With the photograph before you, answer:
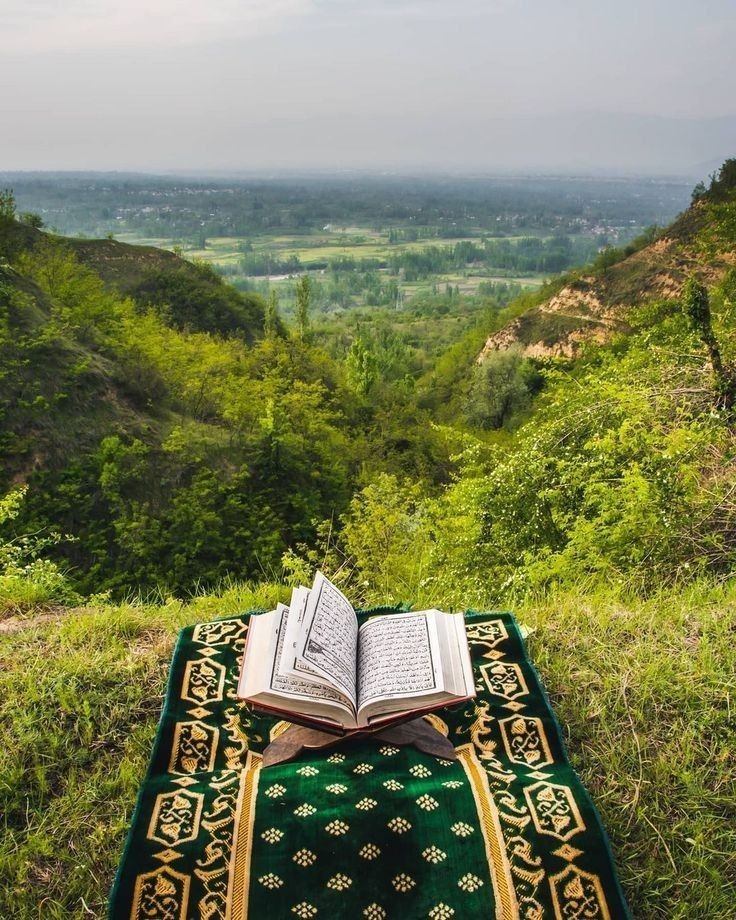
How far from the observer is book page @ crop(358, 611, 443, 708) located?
8.63 feet

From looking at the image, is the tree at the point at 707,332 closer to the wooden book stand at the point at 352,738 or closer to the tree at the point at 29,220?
the wooden book stand at the point at 352,738

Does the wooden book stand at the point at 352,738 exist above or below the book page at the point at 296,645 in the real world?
below

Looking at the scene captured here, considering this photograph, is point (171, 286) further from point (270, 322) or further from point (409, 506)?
point (409, 506)

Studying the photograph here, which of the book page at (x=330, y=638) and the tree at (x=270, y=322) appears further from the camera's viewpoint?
the tree at (x=270, y=322)

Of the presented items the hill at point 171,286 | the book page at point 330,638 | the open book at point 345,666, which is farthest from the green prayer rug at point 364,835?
the hill at point 171,286

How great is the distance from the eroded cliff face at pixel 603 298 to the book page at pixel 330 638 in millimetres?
39060

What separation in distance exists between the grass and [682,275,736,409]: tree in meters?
3.11

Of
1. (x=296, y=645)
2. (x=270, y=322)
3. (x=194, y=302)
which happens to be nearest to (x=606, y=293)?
(x=270, y=322)

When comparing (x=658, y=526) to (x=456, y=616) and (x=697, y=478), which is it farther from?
(x=456, y=616)

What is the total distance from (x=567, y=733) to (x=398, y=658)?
86 cm

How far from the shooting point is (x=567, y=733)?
2930 mm

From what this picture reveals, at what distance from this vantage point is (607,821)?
2516 millimetres

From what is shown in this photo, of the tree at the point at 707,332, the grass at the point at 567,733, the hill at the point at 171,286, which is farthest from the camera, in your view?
the hill at the point at 171,286

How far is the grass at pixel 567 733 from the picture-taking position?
2336mm
